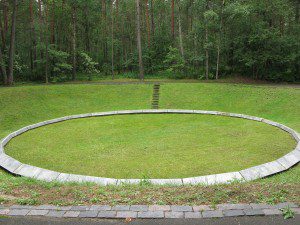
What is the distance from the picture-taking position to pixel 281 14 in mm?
21875

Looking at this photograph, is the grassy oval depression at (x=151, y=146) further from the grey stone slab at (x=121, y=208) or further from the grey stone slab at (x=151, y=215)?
the grey stone slab at (x=151, y=215)

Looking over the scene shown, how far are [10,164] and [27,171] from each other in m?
0.89

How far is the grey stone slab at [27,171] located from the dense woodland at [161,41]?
655 inches

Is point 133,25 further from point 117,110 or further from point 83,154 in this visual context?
point 83,154

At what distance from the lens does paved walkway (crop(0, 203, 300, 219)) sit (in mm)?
3244

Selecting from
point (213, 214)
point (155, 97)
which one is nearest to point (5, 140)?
point (213, 214)

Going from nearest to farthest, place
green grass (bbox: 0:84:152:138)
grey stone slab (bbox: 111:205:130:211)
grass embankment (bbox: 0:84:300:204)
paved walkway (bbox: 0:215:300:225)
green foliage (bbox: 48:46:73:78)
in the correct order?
paved walkway (bbox: 0:215:300:225), grey stone slab (bbox: 111:205:130:211), grass embankment (bbox: 0:84:300:204), green grass (bbox: 0:84:152:138), green foliage (bbox: 48:46:73:78)

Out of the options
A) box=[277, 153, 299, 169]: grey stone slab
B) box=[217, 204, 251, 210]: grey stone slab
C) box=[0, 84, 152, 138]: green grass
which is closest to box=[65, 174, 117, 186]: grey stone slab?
box=[217, 204, 251, 210]: grey stone slab

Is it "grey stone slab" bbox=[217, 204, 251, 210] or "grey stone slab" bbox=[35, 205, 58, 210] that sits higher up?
"grey stone slab" bbox=[217, 204, 251, 210]

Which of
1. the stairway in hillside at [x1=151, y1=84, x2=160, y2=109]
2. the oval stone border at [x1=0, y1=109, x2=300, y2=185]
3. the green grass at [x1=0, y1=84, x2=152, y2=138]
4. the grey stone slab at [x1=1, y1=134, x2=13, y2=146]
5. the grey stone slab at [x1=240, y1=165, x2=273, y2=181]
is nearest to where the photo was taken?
the oval stone border at [x1=0, y1=109, x2=300, y2=185]

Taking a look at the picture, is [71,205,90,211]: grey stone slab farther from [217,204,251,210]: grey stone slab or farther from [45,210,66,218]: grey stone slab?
[217,204,251,210]: grey stone slab

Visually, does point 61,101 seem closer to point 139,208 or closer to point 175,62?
point 175,62

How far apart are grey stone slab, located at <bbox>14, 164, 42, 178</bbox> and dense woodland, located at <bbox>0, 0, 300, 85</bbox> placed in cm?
1663

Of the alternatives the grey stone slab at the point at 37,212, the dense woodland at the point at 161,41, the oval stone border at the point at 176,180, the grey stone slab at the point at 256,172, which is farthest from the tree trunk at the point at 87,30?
the grey stone slab at the point at 37,212
